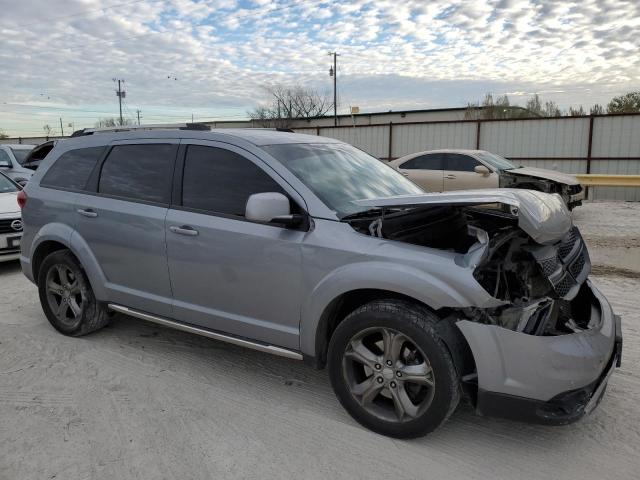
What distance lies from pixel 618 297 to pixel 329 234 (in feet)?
13.0

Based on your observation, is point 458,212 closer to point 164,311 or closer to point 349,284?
point 349,284

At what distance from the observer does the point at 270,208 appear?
3135 mm

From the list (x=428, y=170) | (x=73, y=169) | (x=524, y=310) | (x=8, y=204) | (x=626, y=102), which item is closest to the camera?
(x=524, y=310)

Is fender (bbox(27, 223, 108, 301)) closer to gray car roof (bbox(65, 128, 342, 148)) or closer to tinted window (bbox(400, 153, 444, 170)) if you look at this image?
gray car roof (bbox(65, 128, 342, 148))

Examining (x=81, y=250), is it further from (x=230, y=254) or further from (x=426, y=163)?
(x=426, y=163)

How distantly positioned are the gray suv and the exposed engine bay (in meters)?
0.01

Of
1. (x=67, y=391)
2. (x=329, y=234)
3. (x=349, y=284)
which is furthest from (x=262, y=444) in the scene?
(x=67, y=391)

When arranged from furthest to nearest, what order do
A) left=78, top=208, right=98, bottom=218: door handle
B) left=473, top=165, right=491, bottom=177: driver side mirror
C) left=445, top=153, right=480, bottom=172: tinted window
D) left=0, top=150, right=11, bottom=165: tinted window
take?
left=0, top=150, right=11, bottom=165: tinted window → left=445, top=153, right=480, bottom=172: tinted window → left=473, top=165, right=491, bottom=177: driver side mirror → left=78, top=208, right=98, bottom=218: door handle

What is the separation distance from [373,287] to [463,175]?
9211 millimetres

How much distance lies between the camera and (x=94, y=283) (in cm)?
440

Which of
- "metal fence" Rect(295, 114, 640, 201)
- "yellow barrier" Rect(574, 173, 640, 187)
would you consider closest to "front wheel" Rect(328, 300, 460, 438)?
→ "yellow barrier" Rect(574, 173, 640, 187)

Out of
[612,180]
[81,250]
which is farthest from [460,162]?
[81,250]

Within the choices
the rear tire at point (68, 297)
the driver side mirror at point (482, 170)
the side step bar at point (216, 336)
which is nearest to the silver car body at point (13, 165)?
the rear tire at point (68, 297)

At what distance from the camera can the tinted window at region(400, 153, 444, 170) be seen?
12.0 m
